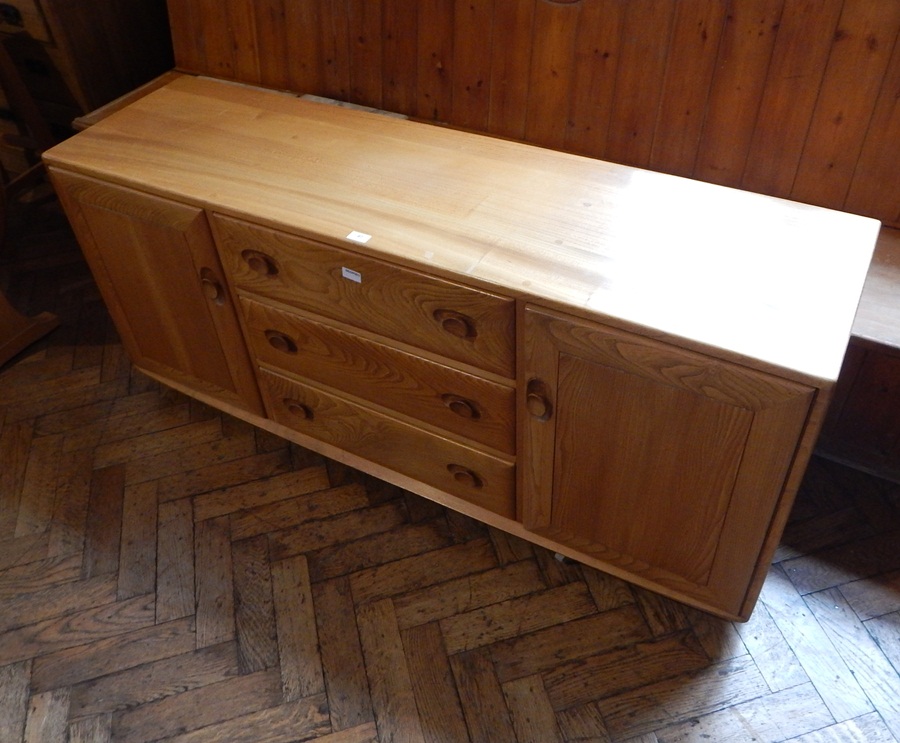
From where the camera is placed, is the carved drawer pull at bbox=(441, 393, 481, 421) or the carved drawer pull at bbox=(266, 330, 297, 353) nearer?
the carved drawer pull at bbox=(441, 393, 481, 421)

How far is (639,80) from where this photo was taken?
4.69 feet

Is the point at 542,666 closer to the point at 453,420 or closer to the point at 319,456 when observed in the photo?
the point at 453,420

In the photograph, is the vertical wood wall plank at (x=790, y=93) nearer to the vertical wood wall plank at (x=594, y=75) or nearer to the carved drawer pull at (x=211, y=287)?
the vertical wood wall plank at (x=594, y=75)

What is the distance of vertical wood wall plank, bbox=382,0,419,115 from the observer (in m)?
1.58

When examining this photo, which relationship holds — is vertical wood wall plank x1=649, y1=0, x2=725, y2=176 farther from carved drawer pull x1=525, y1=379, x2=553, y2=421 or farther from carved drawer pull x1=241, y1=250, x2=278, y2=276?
carved drawer pull x1=241, y1=250, x2=278, y2=276

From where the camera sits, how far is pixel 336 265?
4.27 feet

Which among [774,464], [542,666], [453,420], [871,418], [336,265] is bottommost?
[542,666]

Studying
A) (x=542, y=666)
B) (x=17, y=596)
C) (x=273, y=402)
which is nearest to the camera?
(x=542, y=666)

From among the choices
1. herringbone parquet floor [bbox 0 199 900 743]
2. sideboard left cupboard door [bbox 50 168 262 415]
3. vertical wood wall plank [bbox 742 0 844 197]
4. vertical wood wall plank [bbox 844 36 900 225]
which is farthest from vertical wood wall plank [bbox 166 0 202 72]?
vertical wood wall plank [bbox 844 36 900 225]

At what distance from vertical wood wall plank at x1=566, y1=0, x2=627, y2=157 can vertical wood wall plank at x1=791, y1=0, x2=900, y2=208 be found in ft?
1.13

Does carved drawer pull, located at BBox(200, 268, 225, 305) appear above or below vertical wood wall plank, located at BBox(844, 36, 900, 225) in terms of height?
below

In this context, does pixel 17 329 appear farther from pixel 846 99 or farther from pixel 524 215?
pixel 846 99

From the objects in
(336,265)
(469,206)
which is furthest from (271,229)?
(469,206)

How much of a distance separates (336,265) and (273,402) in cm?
49
